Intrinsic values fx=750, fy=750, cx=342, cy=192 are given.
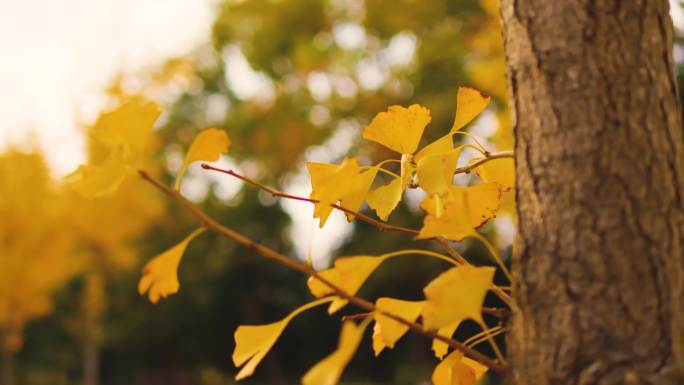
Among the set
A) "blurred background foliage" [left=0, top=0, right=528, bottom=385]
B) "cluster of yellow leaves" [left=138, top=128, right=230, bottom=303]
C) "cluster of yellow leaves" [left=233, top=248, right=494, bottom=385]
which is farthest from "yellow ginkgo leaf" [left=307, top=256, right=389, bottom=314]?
"blurred background foliage" [left=0, top=0, right=528, bottom=385]

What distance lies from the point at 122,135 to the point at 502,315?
1.21ft

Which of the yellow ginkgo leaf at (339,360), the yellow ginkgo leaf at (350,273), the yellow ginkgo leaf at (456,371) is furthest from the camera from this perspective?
the yellow ginkgo leaf at (456,371)

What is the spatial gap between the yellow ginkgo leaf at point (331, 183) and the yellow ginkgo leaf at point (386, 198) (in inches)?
1.9

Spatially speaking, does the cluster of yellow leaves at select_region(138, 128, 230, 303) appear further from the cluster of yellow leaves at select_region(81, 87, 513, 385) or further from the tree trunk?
the tree trunk

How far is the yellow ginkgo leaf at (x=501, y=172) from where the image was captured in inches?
30.9

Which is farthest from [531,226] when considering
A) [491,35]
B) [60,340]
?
[60,340]

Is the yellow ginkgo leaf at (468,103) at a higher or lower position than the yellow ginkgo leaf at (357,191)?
higher

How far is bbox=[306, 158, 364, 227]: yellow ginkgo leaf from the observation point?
2.15 feet

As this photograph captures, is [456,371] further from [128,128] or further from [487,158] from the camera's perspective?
[128,128]

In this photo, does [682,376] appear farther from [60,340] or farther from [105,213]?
[60,340]

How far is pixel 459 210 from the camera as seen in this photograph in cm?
68

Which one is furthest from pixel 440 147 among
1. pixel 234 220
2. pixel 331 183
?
pixel 234 220

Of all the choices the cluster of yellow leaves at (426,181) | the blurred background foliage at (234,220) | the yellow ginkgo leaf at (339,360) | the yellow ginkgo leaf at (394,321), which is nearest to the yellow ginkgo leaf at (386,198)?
the cluster of yellow leaves at (426,181)

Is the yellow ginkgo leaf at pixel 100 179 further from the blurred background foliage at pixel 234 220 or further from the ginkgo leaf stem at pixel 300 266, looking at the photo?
the blurred background foliage at pixel 234 220
